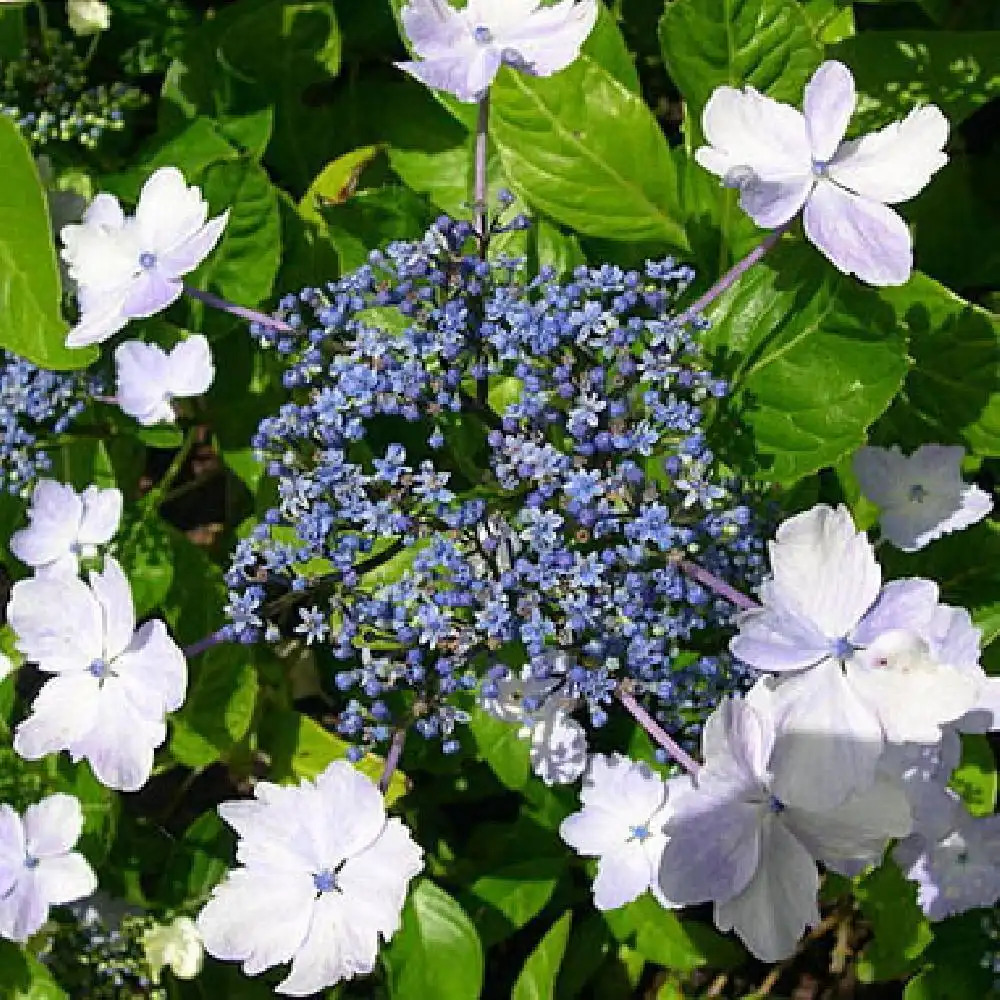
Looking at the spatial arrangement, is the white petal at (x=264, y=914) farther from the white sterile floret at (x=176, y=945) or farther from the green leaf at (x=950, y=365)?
the green leaf at (x=950, y=365)

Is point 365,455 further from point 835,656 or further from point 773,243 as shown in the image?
point 835,656

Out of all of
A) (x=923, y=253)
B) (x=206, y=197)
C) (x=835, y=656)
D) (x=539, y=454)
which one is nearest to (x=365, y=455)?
(x=539, y=454)

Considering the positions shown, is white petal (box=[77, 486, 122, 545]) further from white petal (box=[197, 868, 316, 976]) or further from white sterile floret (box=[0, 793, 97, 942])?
white petal (box=[197, 868, 316, 976])

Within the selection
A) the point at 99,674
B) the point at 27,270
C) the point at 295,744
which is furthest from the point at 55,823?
the point at 27,270

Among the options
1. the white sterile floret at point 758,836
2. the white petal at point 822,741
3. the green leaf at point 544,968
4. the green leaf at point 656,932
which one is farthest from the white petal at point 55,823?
the white petal at point 822,741

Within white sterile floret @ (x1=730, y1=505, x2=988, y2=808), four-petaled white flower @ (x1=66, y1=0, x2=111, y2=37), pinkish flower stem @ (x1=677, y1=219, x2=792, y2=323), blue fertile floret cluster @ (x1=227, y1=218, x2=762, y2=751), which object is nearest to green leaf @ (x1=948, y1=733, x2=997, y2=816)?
blue fertile floret cluster @ (x1=227, y1=218, x2=762, y2=751)
